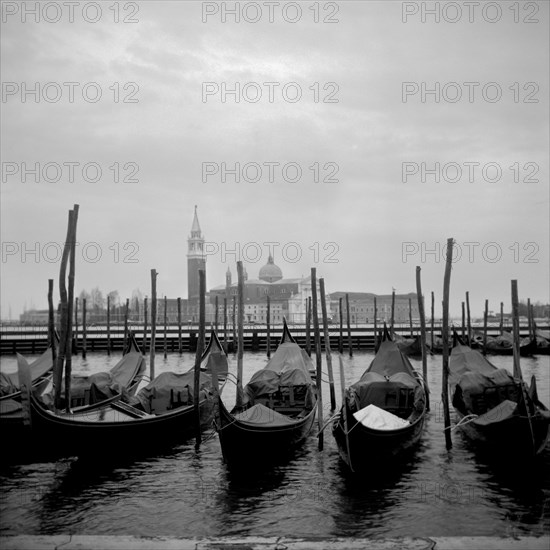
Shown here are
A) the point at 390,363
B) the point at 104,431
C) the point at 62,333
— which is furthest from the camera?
the point at 390,363

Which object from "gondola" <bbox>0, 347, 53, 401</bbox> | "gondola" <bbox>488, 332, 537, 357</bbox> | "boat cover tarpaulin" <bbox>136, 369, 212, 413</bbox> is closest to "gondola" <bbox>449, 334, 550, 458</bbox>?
"boat cover tarpaulin" <bbox>136, 369, 212, 413</bbox>

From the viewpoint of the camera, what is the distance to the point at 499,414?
30.3 ft

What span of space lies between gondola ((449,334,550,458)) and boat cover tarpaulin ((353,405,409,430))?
1337 mm

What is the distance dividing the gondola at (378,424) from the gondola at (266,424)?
725 millimetres

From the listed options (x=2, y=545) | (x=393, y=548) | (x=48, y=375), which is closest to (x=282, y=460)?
(x=393, y=548)

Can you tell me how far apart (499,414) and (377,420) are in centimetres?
195

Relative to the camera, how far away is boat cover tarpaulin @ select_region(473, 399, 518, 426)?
8961 millimetres

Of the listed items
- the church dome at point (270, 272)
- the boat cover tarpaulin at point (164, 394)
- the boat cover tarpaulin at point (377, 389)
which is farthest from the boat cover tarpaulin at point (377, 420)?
the church dome at point (270, 272)

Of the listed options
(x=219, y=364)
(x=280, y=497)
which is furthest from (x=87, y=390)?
(x=219, y=364)

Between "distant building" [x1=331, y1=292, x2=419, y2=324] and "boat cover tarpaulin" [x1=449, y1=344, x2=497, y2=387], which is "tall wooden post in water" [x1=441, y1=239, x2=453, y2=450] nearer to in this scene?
"boat cover tarpaulin" [x1=449, y1=344, x2=497, y2=387]

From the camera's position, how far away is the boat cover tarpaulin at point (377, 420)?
8500 millimetres

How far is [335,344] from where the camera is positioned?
34062 mm

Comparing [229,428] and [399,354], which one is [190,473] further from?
[399,354]

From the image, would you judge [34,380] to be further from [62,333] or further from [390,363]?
[390,363]
